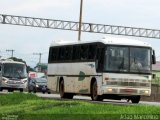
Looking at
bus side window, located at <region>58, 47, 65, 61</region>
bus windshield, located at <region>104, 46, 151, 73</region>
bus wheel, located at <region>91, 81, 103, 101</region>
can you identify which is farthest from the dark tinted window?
bus side window, located at <region>58, 47, 65, 61</region>

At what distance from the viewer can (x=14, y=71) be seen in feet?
184

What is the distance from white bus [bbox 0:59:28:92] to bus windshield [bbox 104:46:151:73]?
942 inches

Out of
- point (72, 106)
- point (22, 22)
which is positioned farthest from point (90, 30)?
point (72, 106)

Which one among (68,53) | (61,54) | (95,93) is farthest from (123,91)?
(61,54)

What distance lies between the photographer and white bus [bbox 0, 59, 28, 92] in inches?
2191

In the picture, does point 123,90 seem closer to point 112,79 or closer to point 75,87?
point 112,79

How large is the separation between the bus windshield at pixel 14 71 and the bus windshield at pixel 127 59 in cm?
2395

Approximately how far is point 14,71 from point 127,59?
2455 cm

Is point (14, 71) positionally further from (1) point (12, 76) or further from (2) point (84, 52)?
(2) point (84, 52)

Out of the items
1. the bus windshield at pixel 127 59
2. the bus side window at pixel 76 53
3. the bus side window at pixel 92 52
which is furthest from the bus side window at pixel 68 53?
the bus windshield at pixel 127 59

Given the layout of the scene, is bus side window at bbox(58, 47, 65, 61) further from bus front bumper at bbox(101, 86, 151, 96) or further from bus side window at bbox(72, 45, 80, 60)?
bus front bumper at bbox(101, 86, 151, 96)

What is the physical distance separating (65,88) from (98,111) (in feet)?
59.2

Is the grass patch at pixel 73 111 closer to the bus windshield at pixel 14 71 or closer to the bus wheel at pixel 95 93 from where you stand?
the bus wheel at pixel 95 93

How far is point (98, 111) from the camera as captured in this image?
20.0 m
